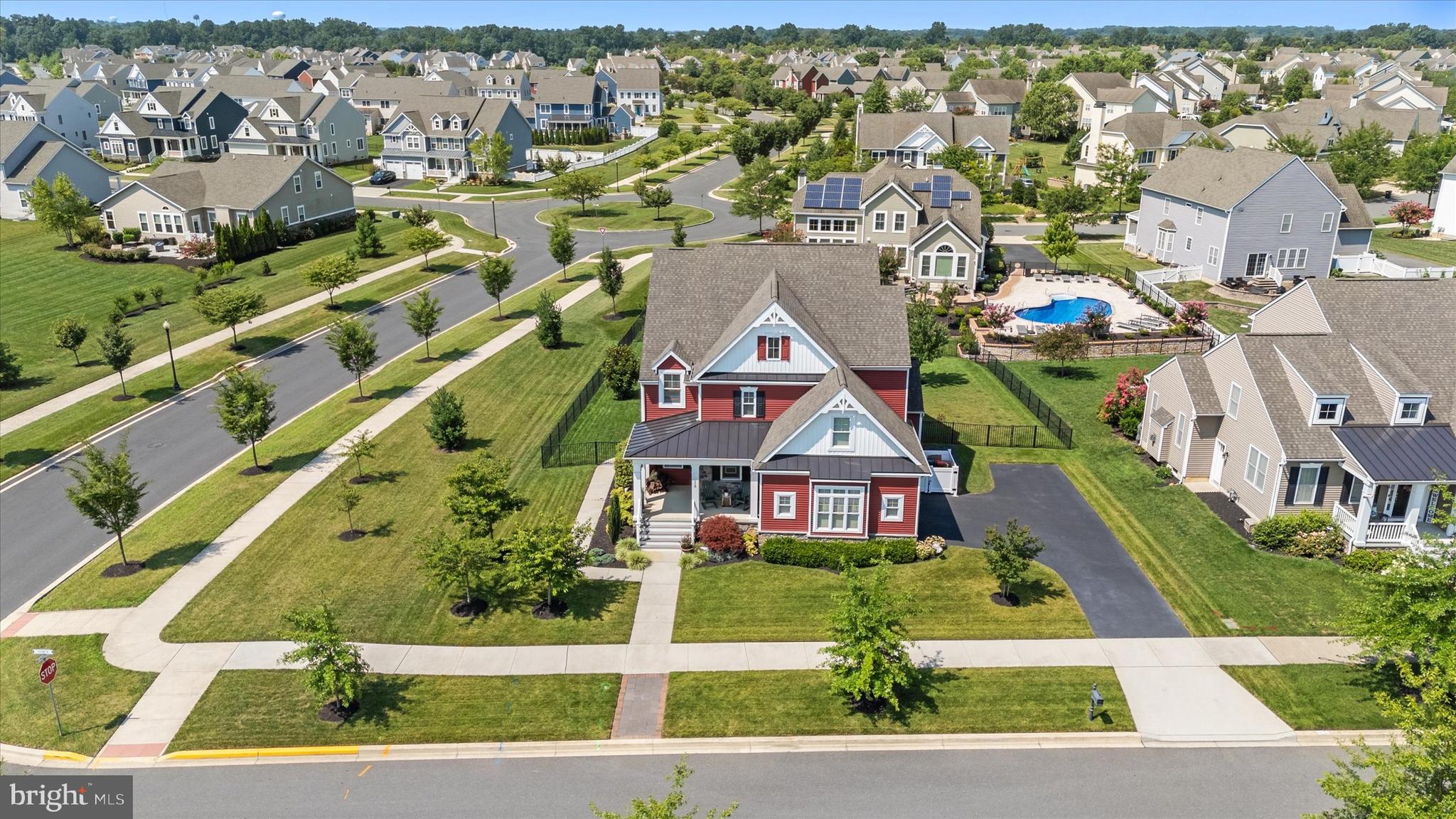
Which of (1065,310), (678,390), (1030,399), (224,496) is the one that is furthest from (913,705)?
(1065,310)

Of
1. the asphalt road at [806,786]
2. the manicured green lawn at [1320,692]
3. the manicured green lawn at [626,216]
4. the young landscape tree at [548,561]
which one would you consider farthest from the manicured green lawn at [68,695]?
the manicured green lawn at [626,216]

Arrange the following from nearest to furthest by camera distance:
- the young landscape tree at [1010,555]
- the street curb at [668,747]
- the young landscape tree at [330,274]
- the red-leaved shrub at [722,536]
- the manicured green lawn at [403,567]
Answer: the street curb at [668,747], the manicured green lawn at [403,567], the young landscape tree at [1010,555], the red-leaved shrub at [722,536], the young landscape tree at [330,274]

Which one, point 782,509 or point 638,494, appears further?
point 638,494

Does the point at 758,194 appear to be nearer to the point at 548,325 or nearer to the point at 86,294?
the point at 548,325

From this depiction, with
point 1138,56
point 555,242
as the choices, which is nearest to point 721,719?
point 555,242

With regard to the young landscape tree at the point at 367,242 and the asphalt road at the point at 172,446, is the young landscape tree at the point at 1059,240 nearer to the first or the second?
the asphalt road at the point at 172,446

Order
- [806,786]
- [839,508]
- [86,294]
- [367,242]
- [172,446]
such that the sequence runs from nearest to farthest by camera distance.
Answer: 1. [806,786]
2. [839,508]
3. [172,446]
4. [86,294]
5. [367,242]

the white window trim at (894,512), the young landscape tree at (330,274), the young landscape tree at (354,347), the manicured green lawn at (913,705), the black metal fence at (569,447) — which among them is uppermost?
the young landscape tree at (330,274)

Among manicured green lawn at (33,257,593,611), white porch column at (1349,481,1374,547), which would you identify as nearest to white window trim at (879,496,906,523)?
manicured green lawn at (33,257,593,611)
